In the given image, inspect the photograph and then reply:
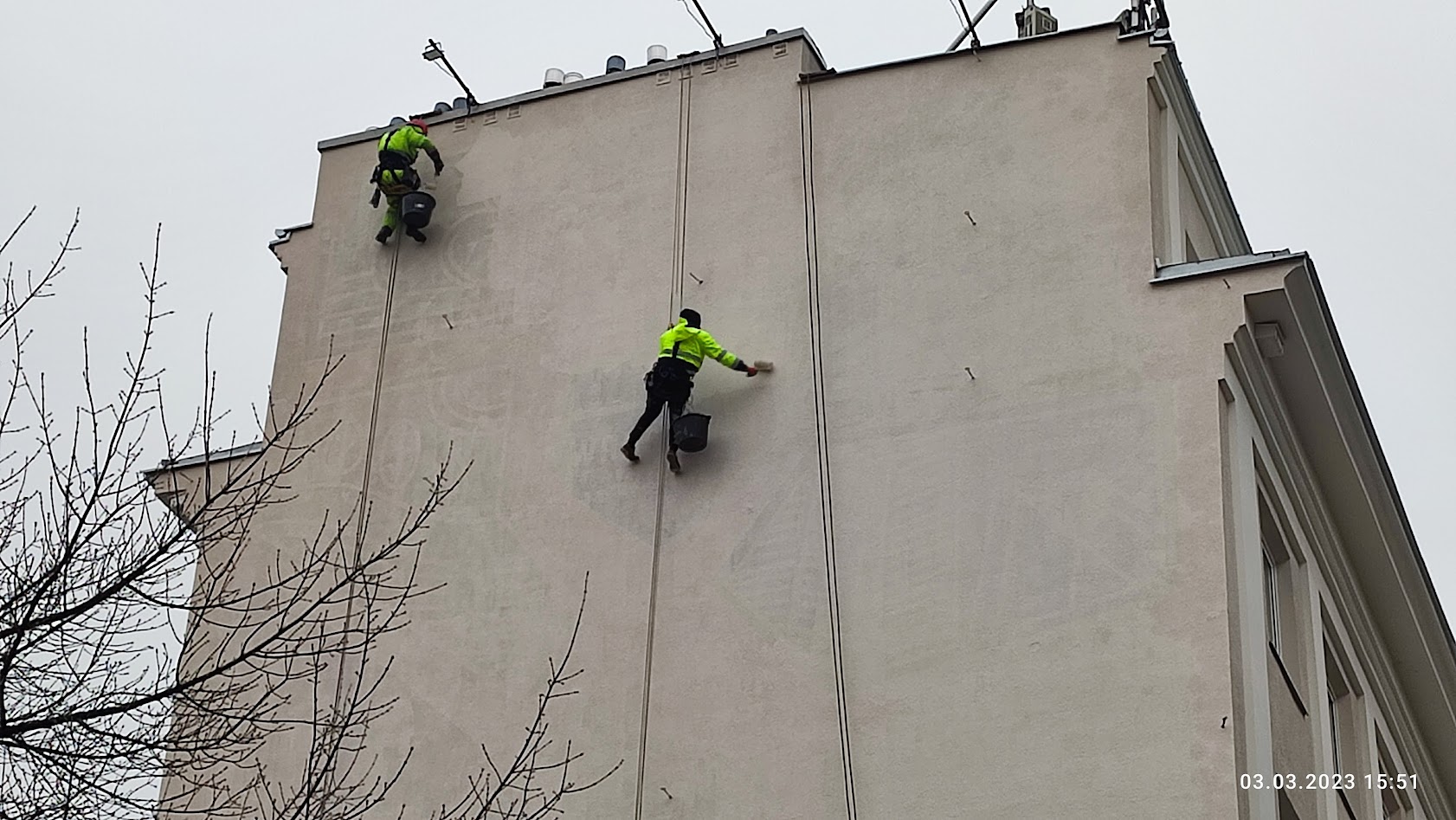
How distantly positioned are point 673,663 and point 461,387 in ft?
12.5

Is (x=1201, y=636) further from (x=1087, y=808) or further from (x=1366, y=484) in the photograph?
(x=1366, y=484)

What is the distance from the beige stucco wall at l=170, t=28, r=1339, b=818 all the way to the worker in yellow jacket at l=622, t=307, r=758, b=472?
16.7 inches

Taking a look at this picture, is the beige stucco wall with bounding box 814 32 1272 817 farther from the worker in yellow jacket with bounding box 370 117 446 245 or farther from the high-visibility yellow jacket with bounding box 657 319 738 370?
the worker in yellow jacket with bounding box 370 117 446 245

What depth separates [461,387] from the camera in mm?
19641

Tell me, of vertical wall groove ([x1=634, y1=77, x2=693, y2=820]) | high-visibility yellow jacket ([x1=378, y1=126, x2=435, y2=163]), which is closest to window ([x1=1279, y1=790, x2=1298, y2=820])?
vertical wall groove ([x1=634, y1=77, x2=693, y2=820])

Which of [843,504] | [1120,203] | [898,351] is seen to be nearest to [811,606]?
[843,504]

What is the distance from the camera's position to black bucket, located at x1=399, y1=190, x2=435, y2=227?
806 inches

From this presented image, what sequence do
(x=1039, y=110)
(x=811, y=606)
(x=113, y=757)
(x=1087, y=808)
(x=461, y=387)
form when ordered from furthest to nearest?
(x=461, y=387) < (x=1039, y=110) < (x=811, y=606) < (x=1087, y=808) < (x=113, y=757)

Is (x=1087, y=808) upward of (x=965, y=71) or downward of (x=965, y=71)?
downward

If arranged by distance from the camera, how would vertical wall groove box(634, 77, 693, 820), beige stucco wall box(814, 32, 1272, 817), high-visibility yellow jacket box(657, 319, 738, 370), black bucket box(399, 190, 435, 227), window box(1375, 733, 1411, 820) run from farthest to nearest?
window box(1375, 733, 1411, 820), black bucket box(399, 190, 435, 227), high-visibility yellow jacket box(657, 319, 738, 370), vertical wall groove box(634, 77, 693, 820), beige stucco wall box(814, 32, 1272, 817)

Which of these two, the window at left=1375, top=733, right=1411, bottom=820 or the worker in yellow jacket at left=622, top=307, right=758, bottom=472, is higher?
the worker in yellow jacket at left=622, top=307, right=758, bottom=472

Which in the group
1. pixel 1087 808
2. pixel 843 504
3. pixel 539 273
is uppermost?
pixel 539 273

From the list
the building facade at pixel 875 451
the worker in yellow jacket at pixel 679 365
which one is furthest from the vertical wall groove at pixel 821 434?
the worker in yellow jacket at pixel 679 365

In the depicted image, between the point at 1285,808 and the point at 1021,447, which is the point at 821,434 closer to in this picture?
the point at 1021,447
